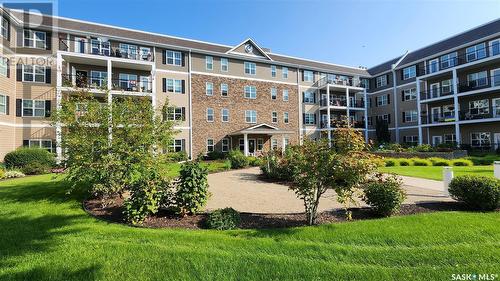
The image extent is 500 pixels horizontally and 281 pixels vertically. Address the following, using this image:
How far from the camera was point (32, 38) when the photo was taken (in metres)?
22.8

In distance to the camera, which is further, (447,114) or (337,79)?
(337,79)

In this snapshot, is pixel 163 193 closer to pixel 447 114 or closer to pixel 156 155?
pixel 156 155

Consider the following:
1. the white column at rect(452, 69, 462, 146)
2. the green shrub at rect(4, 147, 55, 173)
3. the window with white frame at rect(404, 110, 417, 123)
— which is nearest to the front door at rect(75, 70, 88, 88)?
the green shrub at rect(4, 147, 55, 173)

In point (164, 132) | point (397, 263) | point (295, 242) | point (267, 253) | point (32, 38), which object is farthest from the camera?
point (32, 38)

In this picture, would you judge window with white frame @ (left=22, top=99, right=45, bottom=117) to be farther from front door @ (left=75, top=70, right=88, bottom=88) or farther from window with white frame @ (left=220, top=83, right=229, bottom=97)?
window with white frame @ (left=220, top=83, right=229, bottom=97)

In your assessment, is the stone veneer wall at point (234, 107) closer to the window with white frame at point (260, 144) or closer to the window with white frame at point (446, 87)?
the window with white frame at point (260, 144)

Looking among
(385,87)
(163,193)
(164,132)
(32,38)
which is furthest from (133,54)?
(385,87)

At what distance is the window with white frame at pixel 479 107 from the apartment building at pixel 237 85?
4.5 inches

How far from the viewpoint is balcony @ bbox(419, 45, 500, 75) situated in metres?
28.8

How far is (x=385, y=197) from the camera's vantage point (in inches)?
285

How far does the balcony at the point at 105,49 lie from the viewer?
2411 cm

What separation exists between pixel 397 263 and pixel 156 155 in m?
7.03

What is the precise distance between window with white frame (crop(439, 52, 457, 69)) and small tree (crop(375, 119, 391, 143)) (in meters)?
9.89

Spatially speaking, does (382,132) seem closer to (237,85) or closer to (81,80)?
(237,85)
